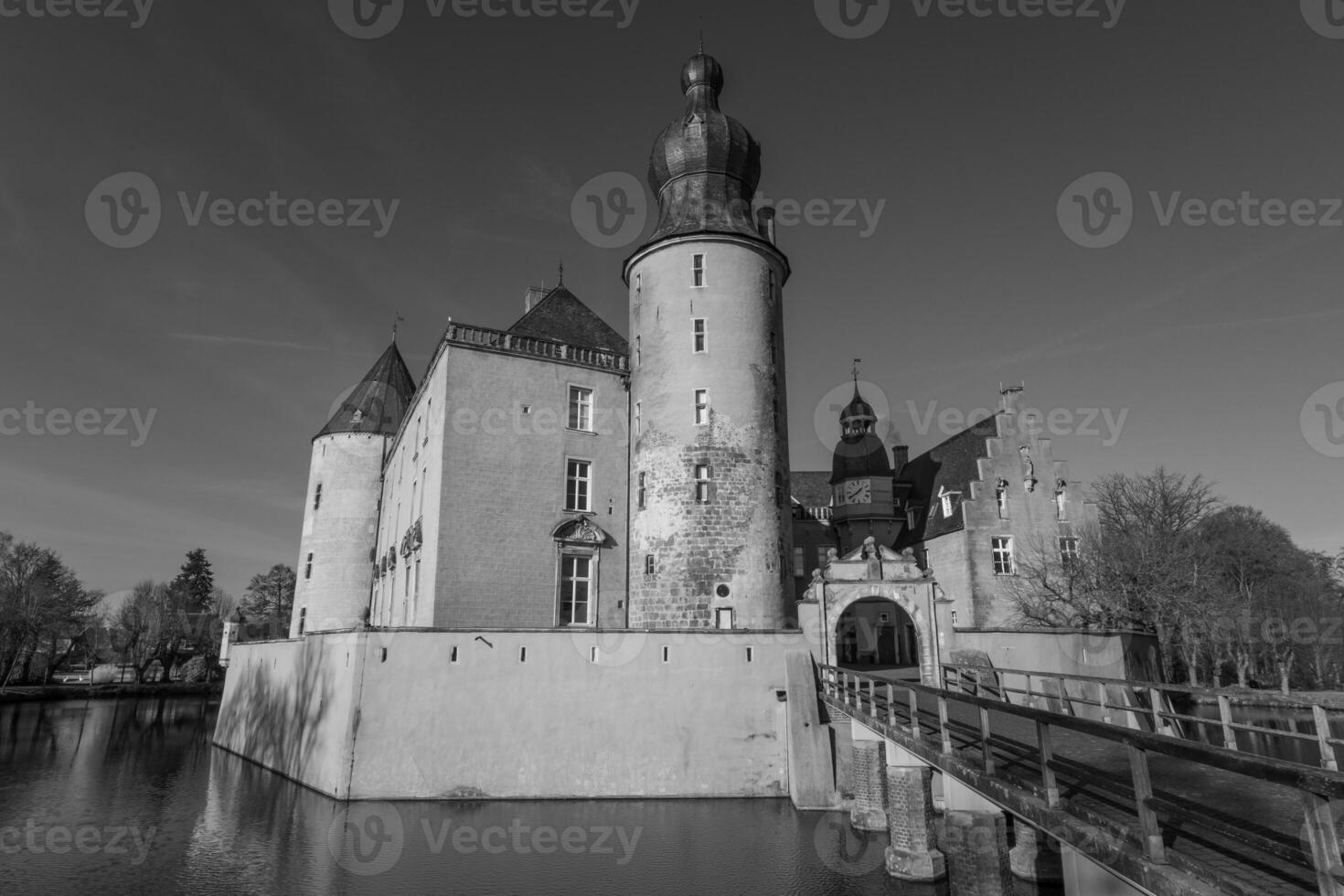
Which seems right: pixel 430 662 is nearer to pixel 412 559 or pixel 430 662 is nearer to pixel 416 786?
pixel 416 786

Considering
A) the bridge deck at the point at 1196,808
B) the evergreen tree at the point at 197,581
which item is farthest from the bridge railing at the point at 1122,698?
the evergreen tree at the point at 197,581

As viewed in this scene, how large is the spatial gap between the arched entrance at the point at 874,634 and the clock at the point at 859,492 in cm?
534

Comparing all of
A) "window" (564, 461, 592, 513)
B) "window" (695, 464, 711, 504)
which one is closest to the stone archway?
"window" (695, 464, 711, 504)

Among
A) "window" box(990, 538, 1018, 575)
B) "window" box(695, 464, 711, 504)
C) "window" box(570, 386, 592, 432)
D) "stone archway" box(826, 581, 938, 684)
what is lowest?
"stone archway" box(826, 581, 938, 684)

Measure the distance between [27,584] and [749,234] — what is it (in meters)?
57.7

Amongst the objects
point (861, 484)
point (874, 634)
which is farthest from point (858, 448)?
point (874, 634)

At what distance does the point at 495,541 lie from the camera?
81.1ft

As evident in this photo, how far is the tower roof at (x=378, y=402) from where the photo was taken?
41562 millimetres

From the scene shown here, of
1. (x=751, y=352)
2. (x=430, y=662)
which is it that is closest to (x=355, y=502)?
(x=430, y=662)

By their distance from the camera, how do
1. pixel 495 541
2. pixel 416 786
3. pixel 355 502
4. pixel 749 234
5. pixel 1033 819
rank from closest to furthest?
pixel 1033 819 → pixel 416 786 → pixel 495 541 → pixel 749 234 → pixel 355 502

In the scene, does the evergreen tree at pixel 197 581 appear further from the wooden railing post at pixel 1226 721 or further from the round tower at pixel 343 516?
the wooden railing post at pixel 1226 721

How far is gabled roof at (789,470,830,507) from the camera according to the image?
42.2 m

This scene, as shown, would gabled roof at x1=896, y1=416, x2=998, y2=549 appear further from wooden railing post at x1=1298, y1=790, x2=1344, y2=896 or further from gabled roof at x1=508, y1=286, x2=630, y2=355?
wooden railing post at x1=1298, y1=790, x2=1344, y2=896

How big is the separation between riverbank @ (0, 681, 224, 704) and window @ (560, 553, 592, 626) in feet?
156
